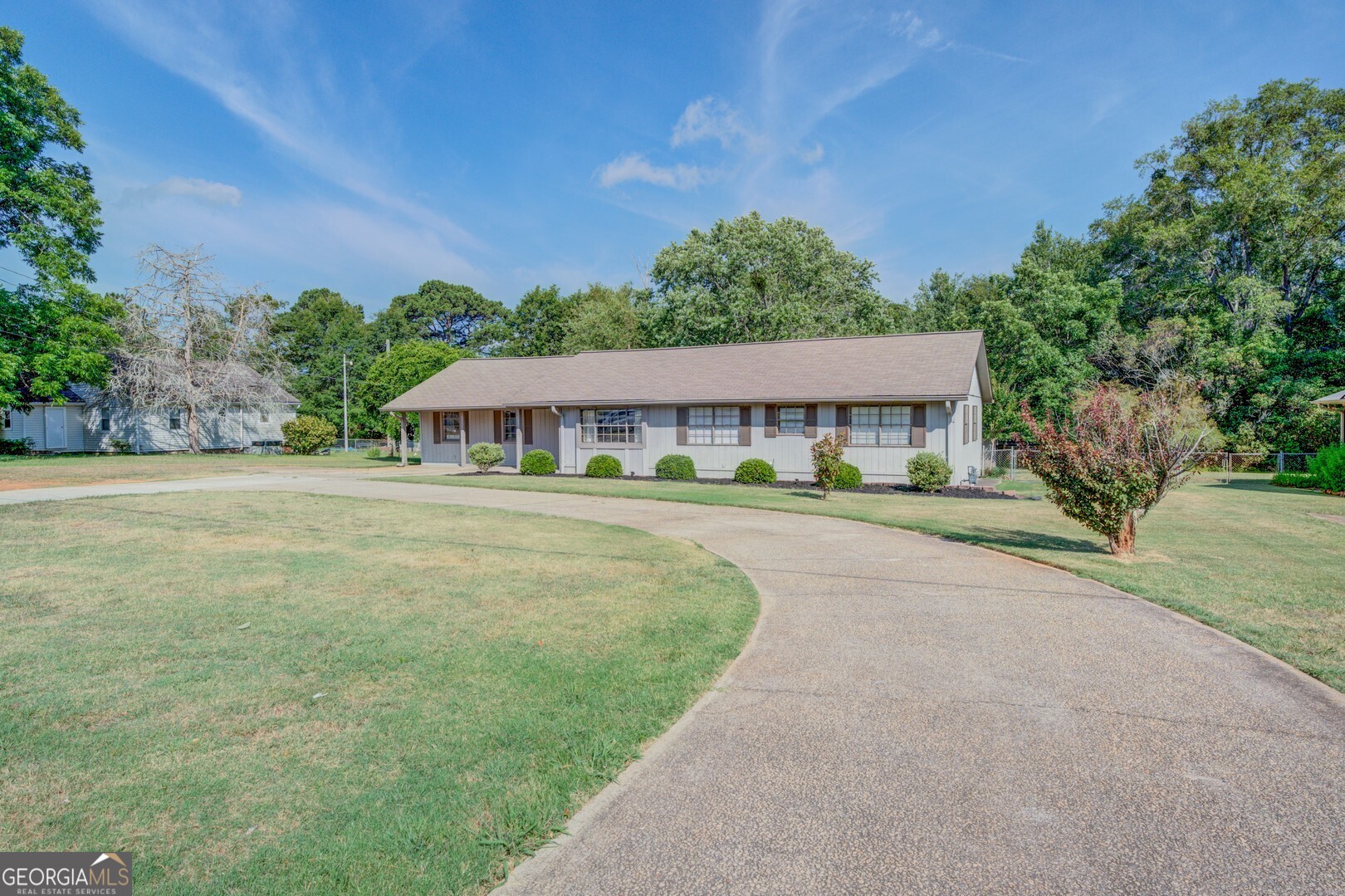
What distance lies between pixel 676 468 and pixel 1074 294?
64.8 ft

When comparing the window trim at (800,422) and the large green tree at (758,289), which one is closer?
the window trim at (800,422)

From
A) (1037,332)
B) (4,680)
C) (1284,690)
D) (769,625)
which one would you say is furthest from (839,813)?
(1037,332)

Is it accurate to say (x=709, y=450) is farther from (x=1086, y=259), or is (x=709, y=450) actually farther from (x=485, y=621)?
(x=1086, y=259)

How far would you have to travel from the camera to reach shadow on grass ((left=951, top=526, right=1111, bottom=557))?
9.40 meters

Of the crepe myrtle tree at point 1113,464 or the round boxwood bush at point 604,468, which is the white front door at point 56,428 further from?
the crepe myrtle tree at point 1113,464

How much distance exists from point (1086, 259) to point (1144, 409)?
33.0m

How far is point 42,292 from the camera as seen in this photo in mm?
28234

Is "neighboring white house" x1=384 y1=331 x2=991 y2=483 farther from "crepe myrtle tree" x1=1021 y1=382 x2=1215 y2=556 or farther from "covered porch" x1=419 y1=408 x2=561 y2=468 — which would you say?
"crepe myrtle tree" x1=1021 y1=382 x2=1215 y2=556

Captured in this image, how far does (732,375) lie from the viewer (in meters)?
22.9

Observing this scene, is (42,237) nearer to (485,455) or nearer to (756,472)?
(485,455)

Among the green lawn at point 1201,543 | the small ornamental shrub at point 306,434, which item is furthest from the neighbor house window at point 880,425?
the small ornamental shrub at point 306,434

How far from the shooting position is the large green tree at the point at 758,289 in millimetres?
33562

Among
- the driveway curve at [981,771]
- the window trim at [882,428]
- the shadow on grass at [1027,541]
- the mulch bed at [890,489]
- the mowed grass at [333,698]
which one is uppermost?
the window trim at [882,428]

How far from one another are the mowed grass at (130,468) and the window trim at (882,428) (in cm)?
1959
